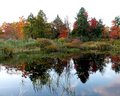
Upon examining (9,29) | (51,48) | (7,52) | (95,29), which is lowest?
(7,52)

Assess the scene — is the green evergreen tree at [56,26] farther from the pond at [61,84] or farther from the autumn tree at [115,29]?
the pond at [61,84]

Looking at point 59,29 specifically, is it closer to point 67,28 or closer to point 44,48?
point 67,28

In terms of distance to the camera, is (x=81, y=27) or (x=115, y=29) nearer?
(x=81, y=27)

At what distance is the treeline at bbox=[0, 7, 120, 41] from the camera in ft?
157

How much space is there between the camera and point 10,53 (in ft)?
92.2

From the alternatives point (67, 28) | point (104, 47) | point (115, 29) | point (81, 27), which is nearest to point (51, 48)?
point (104, 47)

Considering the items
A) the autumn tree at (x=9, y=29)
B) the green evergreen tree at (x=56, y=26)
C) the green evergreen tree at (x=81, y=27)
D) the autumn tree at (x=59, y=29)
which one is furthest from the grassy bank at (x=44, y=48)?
the autumn tree at (x=9, y=29)

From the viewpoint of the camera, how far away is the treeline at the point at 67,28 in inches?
1882

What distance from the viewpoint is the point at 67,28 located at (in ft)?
185

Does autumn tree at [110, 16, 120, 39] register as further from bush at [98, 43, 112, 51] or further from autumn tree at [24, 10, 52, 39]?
bush at [98, 43, 112, 51]

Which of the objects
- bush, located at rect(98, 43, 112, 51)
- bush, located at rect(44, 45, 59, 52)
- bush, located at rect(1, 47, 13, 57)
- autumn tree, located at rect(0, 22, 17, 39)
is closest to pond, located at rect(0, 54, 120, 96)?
bush, located at rect(1, 47, 13, 57)

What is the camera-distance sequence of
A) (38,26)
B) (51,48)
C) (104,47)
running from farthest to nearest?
1. (38,26)
2. (104,47)
3. (51,48)

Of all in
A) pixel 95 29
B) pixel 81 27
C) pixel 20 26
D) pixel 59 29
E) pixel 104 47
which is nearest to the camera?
pixel 104 47

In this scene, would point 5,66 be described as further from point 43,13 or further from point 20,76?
point 43,13
